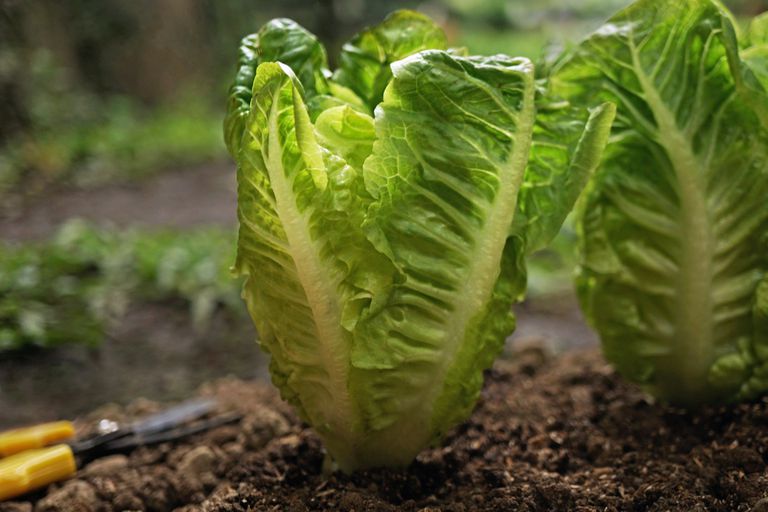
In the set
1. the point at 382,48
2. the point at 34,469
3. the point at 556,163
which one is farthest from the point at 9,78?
the point at 556,163

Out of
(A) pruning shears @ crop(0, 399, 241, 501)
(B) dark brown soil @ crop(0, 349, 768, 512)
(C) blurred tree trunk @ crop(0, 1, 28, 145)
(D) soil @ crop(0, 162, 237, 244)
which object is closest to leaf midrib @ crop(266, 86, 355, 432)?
(B) dark brown soil @ crop(0, 349, 768, 512)

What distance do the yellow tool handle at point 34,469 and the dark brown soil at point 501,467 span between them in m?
0.04

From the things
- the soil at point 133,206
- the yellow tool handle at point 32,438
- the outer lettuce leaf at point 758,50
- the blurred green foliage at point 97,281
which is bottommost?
the yellow tool handle at point 32,438

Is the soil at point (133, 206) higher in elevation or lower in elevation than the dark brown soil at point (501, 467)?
higher

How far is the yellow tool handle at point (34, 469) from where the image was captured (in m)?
2.45

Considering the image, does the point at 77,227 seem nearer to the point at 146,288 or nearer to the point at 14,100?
the point at 146,288

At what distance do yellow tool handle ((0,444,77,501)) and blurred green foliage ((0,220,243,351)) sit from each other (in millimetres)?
1277

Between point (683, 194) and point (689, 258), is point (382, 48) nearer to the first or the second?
point (683, 194)

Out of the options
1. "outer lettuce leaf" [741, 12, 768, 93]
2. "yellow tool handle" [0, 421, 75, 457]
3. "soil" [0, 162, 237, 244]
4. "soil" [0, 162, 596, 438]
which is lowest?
"yellow tool handle" [0, 421, 75, 457]

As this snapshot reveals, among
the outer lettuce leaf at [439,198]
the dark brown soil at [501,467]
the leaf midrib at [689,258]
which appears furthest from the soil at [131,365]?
the leaf midrib at [689,258]

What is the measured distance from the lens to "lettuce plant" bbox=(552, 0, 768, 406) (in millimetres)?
2420

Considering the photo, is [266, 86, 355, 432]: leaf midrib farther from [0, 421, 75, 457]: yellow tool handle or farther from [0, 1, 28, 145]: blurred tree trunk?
[0, 1, 28, 145]: blurred tree trunk

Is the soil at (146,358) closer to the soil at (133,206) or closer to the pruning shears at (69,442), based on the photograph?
the soil at (133,206)

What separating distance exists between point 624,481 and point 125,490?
4.80 feet
